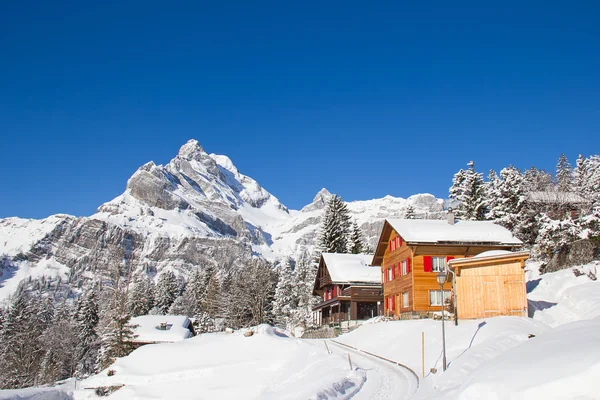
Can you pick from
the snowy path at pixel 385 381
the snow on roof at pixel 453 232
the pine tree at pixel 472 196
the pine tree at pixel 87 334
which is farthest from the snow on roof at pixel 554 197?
the pine tree at pixel 87 334

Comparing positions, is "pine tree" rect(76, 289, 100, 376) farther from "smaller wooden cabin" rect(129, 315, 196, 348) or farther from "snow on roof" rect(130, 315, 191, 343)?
"smaller wooden cabin" rect(129, 315, 196, 348)

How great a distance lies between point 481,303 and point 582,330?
18.9 meters

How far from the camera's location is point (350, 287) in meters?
53.1

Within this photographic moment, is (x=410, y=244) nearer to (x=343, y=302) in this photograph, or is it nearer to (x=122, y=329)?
(x=343, y=302)

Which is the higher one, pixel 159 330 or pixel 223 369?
pixel 159 330

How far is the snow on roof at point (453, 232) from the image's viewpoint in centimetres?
4038

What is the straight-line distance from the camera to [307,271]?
271 ft

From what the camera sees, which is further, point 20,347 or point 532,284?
point 20,347

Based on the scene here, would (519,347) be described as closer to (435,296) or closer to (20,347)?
(435,296)

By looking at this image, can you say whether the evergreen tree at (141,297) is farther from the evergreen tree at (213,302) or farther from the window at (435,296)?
the window at (435,296)

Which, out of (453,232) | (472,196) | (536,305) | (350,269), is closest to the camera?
(536,305)

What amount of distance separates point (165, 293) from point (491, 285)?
8314 cm

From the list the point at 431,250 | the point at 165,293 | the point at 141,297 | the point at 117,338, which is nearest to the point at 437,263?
the point at 431,250

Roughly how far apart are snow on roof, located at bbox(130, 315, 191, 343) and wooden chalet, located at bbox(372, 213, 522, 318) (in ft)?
74.5
